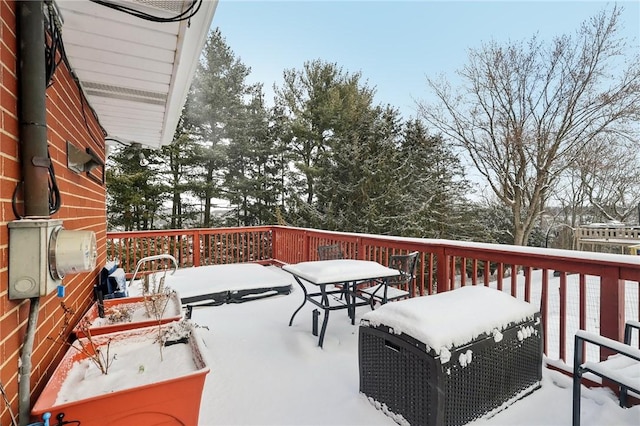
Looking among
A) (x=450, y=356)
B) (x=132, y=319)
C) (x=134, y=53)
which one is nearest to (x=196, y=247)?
(x=132, y=319)

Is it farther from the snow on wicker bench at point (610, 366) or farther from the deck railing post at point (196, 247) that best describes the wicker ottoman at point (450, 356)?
the deck railing post at point (196, 247)

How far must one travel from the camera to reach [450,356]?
168cm

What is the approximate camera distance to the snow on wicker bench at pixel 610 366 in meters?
1.46

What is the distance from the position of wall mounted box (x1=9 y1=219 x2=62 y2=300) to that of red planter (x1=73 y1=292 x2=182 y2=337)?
0.92 m

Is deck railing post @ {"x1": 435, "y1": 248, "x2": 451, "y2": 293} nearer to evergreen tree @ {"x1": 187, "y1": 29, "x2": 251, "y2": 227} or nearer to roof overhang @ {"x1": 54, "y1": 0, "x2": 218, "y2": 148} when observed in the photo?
roof overhang @ {"x1": 54, "y1": 0, "x2": 218, "y2": 148}

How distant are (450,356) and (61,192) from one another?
2.34 meters

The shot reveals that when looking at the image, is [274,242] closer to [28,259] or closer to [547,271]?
[547,271]

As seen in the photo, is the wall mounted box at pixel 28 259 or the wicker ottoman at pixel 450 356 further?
the wicker ottoman at pixel 450 356

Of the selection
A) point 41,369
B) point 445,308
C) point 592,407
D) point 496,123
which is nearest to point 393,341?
point 445,308

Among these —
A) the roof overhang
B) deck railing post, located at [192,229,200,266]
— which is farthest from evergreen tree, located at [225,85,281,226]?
the roof overhang

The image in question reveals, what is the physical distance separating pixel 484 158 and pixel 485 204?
2714 mm

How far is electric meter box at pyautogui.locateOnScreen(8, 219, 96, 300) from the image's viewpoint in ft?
3.67

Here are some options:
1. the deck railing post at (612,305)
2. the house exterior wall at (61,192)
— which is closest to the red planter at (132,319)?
the house exterior wall at (61,192)

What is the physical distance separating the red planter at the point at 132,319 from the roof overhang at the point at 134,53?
157 centimetres
